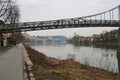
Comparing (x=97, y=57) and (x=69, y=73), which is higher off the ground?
(x=69, y=73)

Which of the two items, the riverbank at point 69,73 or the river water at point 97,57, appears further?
the river water at point 97,57

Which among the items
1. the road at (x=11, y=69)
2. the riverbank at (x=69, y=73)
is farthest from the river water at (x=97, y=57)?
the road at (x=11, y=69)

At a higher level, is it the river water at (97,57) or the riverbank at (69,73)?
the riverbank at (69,73)

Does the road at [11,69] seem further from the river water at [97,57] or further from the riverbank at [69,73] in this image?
the river water at [97,57]

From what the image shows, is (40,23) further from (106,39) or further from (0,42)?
(106,39)

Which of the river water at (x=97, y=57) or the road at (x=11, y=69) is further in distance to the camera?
the river water at (x=97, y=57)

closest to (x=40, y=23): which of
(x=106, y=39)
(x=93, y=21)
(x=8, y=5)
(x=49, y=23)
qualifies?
(x=49, y=23)

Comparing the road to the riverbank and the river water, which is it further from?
the river water

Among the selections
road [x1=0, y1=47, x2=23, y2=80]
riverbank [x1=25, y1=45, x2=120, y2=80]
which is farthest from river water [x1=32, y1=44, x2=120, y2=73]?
road [x1=0, y1=47, x2=23, y2=80]

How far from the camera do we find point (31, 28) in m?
76.7

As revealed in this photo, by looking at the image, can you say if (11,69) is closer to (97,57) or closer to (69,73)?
(69,73)

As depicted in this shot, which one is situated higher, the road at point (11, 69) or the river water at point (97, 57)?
the road at point (11, 69)

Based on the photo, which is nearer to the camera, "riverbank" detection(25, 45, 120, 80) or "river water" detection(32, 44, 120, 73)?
"riverbank" detection(25, 45, 120, 80)

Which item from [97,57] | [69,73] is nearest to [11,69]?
[69,73]
